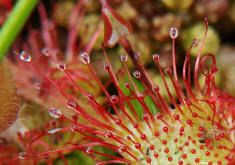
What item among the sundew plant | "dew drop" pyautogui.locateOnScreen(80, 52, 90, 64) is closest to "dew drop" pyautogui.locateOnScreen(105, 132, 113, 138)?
the sundew plant

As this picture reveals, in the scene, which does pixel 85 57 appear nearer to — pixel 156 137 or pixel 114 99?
pixel 114 99

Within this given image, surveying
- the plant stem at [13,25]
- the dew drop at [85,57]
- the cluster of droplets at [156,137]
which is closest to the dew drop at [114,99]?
the cluster of droplets at [156,137]

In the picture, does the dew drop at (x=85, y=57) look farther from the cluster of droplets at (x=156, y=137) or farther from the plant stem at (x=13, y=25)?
the plant stem at (x=13, y=25)

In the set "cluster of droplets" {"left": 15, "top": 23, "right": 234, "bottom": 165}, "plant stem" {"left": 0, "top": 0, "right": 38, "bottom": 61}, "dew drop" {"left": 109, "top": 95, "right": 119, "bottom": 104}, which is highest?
"plant stem" {"left": 0, "top": 0, "right": 38, "bottom": 61}

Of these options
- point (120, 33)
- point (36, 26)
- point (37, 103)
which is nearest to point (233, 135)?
point (120, 33)

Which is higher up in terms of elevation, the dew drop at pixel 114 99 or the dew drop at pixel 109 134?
the dew drop at pixel 114 99

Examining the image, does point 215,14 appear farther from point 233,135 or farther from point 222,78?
point 233,135

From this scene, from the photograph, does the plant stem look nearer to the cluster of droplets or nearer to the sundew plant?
the sundew plant

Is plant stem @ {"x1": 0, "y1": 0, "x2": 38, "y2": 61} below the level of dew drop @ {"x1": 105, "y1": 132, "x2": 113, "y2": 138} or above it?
above
